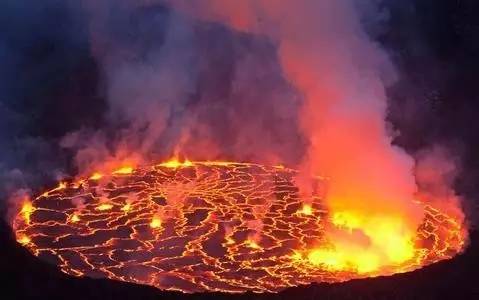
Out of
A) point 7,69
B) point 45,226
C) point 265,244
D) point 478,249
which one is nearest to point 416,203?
point 478,249

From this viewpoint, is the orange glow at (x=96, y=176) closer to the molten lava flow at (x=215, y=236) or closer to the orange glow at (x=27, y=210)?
the molten lava flow at (x=215, y=236)

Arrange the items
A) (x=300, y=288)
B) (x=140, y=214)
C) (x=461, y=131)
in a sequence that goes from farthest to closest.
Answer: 1. (x=461, y=131)
2. (x=140, y=214)
3. (x=300, y=288)

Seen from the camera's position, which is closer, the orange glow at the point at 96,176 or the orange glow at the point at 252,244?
the orange glow at the point at 252,244

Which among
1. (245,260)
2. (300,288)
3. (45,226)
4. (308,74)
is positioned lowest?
(300,288)

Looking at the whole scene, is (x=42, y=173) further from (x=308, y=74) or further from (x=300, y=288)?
(x=300, y=288)

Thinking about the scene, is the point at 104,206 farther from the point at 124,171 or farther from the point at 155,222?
the point at 124,171

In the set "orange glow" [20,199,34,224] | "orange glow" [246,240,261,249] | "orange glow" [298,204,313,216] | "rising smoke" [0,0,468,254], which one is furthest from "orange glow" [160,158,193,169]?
"orange glow" [246,240,261,249]

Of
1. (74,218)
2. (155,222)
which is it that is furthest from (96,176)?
(155,222)

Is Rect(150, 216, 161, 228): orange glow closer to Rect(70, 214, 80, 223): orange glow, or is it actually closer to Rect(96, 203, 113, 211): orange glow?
Rect(96, 203, 113, 211): orange glow

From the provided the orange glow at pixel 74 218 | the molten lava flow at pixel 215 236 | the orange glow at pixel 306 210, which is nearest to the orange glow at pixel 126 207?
the molten lava flow at pixel 215 236
